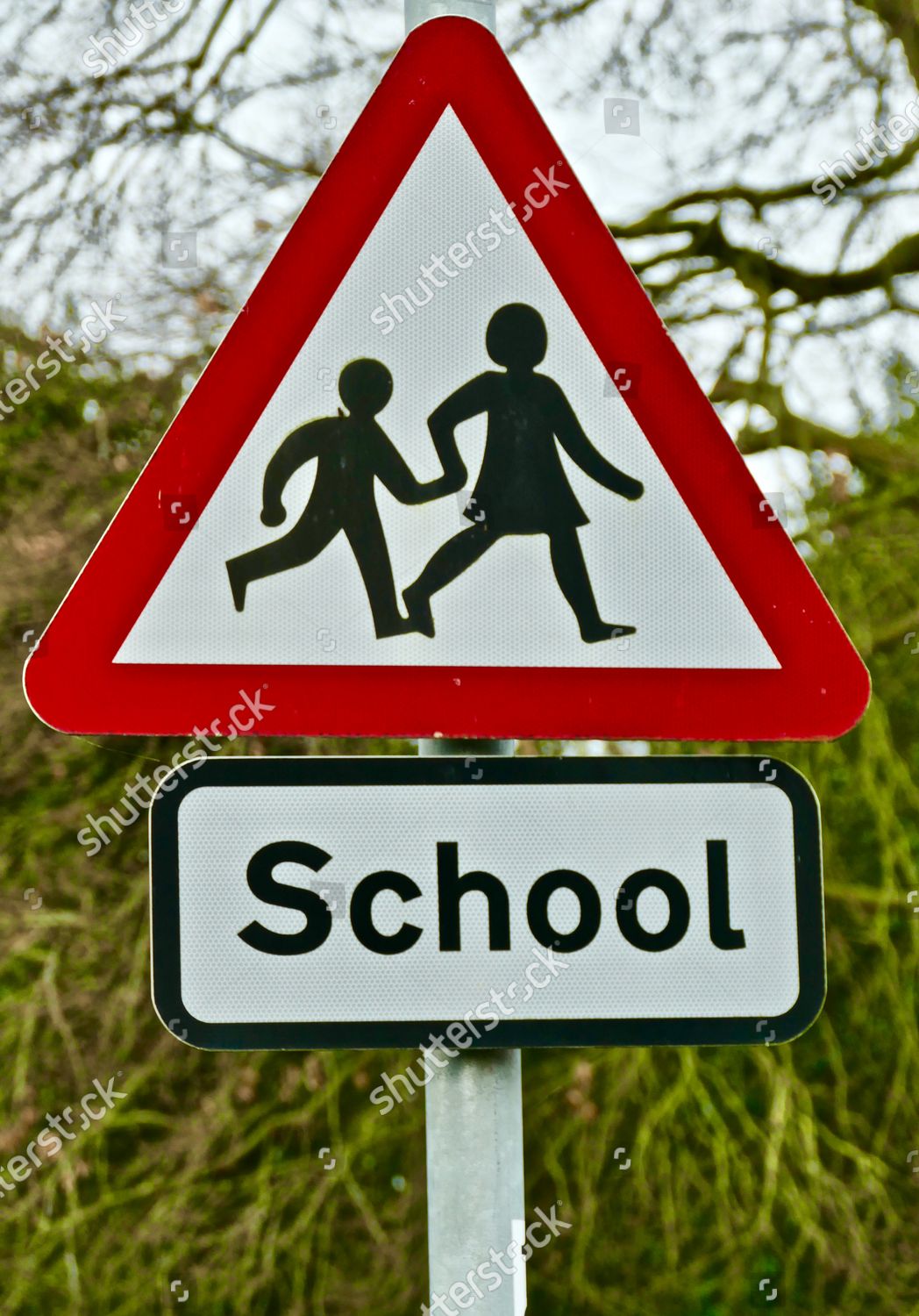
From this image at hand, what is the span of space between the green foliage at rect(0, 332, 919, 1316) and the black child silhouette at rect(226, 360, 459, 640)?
194 centimetres

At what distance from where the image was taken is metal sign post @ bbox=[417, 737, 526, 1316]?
35.7 inches

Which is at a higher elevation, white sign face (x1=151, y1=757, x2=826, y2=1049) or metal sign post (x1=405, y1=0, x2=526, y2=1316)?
white sign face (x1=151, y1=757, x2=826, y2=1049)

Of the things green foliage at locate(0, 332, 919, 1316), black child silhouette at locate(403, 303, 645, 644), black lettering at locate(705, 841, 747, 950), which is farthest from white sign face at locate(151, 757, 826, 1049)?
green foliage at locate(0, 332, 919, 1316)

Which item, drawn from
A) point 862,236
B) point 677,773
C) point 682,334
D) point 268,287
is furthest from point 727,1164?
point 268,287

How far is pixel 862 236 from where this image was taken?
3221mm

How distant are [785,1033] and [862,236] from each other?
267 centimetres

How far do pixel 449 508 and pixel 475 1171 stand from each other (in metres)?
0.46

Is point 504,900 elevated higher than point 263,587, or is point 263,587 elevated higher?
point 263,587

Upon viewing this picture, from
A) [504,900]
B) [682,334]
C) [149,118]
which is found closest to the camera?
[504,900]

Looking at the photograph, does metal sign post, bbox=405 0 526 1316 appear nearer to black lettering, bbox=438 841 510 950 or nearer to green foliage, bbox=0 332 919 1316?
black lettering, bbox=438 841 510 950

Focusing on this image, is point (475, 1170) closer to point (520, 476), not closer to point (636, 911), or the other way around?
point (636, 911)

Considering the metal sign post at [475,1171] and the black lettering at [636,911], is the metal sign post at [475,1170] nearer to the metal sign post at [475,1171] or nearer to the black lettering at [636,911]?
the metal sign post at [475,1171]

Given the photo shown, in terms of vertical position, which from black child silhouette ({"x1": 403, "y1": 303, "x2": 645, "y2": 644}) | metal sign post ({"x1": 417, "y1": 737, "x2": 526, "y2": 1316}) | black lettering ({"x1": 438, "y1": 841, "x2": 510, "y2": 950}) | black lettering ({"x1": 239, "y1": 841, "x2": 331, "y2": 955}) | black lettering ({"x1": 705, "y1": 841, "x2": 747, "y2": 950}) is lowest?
metal sign post ({"x1": 417, "y1": 737, "x2": 526, "y2": 1316})

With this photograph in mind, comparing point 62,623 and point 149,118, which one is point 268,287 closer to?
point 62,623
